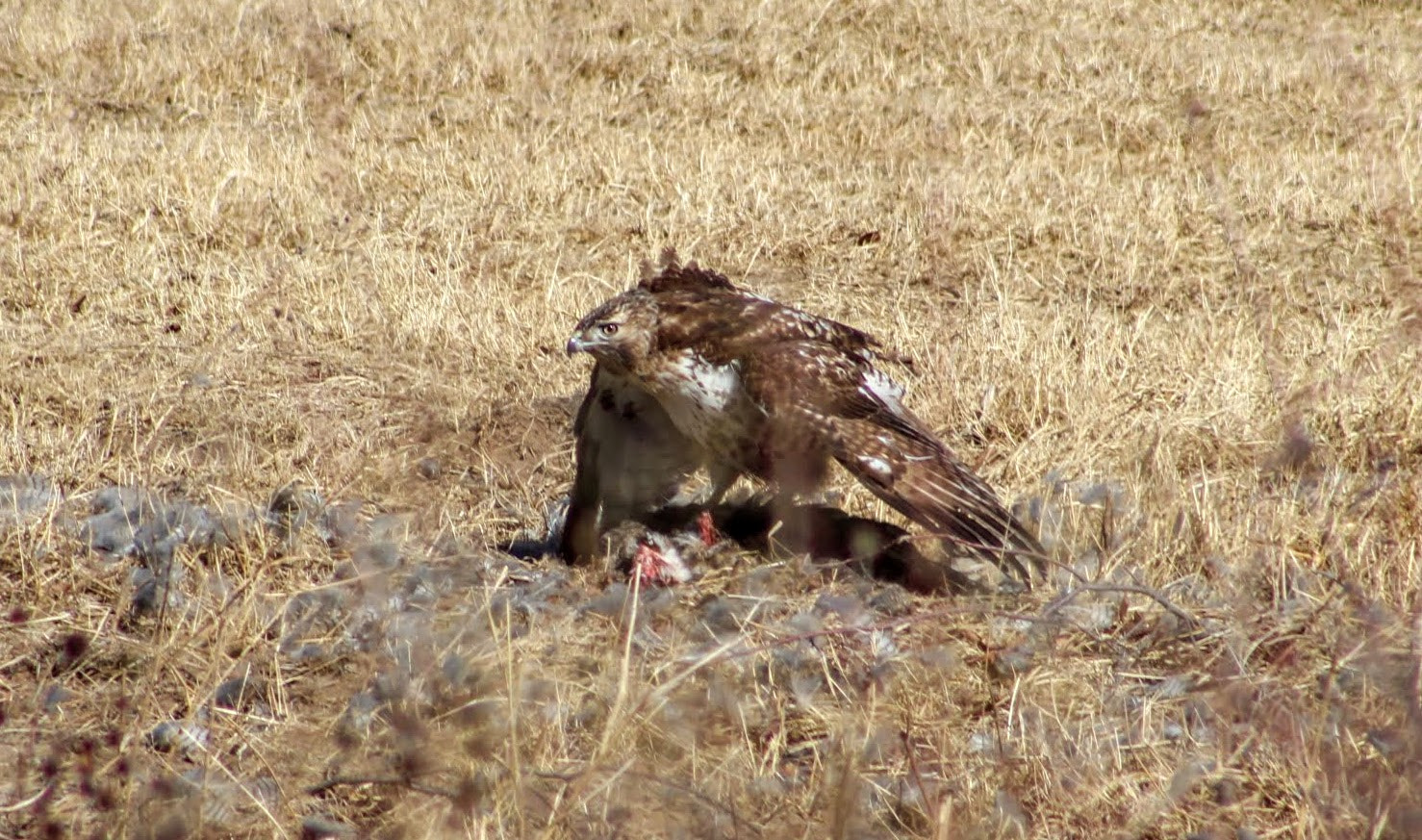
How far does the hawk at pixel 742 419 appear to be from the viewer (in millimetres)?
4527

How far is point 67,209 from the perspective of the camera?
8.12m

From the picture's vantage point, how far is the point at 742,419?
4805 millimetres

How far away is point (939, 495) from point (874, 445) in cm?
24

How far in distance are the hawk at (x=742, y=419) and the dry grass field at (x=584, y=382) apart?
0.91 ft

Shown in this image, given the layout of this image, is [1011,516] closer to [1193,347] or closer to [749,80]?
[1193,347]

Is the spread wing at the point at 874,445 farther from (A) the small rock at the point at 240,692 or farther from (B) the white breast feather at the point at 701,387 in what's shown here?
(A) the small rock at the point at 240,692

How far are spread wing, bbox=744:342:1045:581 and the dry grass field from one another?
204mm

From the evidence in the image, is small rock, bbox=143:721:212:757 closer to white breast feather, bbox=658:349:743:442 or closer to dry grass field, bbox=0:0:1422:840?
dry grass field, bbox=0:0:1422:840

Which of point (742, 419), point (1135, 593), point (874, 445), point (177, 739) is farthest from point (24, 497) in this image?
point (1135, 593)

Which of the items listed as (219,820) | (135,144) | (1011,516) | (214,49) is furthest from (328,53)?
(219,820)

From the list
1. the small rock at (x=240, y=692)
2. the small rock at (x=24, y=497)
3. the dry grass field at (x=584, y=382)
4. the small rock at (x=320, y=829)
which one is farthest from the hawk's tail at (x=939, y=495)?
the small rock at (x=24, y=497)

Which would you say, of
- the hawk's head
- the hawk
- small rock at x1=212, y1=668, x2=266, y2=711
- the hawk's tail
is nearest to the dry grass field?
small rock at x1=212, y1=668, x2=266, y2=711

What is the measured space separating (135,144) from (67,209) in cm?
138

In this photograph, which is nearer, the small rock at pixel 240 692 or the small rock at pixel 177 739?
the small rock at pixel 177 739
